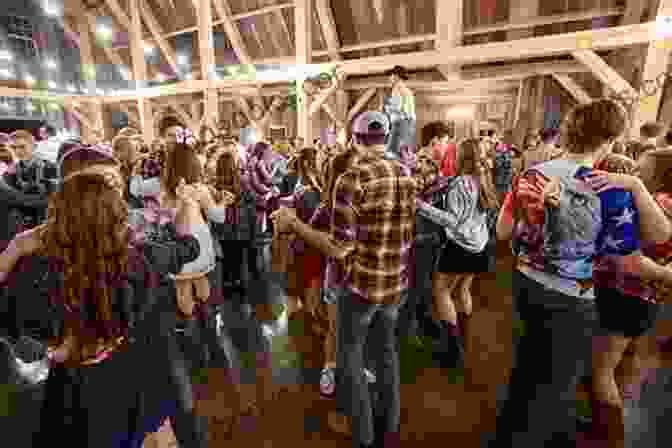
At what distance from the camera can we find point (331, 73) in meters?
6.25

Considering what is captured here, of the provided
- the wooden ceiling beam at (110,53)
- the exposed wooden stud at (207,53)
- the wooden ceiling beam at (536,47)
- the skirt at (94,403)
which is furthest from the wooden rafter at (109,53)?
the skirt at (94,403)

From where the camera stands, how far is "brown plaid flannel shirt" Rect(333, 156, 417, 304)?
1.59 m

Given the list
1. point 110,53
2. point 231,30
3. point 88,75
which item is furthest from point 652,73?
point 88,75

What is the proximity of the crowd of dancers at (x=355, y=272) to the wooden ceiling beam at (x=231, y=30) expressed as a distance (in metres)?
7.50

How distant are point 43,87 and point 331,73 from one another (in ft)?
32.3

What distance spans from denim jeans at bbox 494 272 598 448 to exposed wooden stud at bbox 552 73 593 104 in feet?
22.5

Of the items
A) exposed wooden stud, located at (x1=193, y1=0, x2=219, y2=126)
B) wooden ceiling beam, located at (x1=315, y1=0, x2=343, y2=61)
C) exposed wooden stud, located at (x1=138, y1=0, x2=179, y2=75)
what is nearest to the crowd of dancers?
exposed wooden stud, located at (x1=193, y1=0, x2=219, y2=126)

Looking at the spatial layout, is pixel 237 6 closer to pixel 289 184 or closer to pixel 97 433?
pixel 289 184

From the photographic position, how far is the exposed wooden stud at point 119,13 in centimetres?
959

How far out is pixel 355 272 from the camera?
1.73 m

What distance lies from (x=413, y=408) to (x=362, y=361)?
775mm

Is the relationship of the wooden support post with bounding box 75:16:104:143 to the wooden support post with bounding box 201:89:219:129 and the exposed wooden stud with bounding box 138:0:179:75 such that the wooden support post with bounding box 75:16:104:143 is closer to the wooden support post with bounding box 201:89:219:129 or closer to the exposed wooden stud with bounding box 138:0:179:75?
the exposed wooden stud with bounding box 138:0:179:75

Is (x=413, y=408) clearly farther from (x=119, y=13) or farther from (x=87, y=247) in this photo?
(x=119, y=13)

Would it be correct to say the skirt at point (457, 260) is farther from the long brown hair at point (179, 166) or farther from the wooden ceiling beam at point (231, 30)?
the wooden ceiling beam at point (231, 30)
